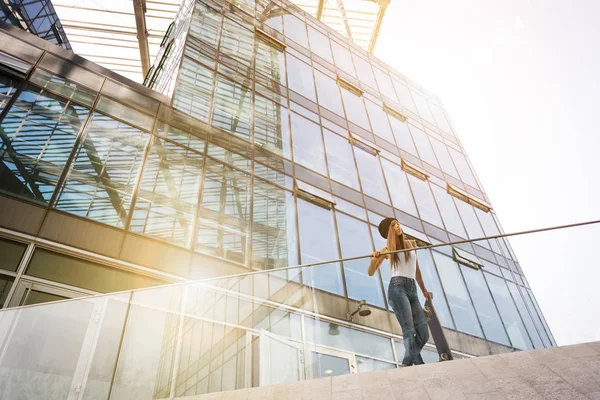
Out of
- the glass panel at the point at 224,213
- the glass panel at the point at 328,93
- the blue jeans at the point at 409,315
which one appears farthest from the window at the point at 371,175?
the blue jeans at the point at 409,315

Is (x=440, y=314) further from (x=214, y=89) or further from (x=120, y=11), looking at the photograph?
(x=120, y=11)

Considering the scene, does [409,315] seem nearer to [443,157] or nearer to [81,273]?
[81,273]

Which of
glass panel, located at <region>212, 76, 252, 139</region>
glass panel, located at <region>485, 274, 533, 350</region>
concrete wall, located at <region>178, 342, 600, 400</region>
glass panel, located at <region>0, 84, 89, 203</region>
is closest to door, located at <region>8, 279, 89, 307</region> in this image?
glass panel, located at <region>0, 84, 89, 203</region>

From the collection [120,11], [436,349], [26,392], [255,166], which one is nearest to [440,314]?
[436,349]

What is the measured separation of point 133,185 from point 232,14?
39.7 feet

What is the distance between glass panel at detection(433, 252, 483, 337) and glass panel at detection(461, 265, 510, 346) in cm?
13

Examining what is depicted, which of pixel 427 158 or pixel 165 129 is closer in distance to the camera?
pixel 165 129

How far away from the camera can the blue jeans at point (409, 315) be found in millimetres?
4434

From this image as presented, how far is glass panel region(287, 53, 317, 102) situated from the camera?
17.6m

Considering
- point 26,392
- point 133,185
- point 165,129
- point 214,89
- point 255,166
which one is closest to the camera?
→ point 26,392

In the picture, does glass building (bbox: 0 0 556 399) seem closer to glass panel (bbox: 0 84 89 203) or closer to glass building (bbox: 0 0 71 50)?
glass panel (bbox: 0 84 89 203)

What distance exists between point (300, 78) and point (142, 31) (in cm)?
1585

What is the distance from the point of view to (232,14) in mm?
A: 18109

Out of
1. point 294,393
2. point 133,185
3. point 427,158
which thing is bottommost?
point 294,393
